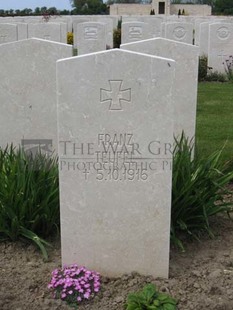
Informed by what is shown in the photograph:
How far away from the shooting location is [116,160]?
9.70ft

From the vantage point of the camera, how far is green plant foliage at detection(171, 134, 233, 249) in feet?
11.5

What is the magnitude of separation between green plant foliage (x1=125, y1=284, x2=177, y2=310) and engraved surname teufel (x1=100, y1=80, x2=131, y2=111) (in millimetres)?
955

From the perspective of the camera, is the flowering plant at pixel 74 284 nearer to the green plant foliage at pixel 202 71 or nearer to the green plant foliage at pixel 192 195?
the green plant foliage at pixel 192 195

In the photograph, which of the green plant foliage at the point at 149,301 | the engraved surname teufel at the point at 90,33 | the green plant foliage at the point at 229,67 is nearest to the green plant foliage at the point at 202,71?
the green plant foliage at the point at 229,67

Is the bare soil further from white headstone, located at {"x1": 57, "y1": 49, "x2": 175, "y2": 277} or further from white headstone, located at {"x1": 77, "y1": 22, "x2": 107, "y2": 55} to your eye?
white headstone, located at {"x1": 77, "y1": 22, "x2": 107, "y2": 55}

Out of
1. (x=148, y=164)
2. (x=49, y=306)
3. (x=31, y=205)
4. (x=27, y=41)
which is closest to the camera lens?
(x=49, y=306)

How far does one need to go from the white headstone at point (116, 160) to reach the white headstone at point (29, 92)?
1639 mm

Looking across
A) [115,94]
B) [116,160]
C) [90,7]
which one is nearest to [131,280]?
[116,160]

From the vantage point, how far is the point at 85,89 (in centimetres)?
286

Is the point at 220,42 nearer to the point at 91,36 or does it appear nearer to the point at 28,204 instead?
the point at 91,36

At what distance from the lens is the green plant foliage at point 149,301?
2.63m

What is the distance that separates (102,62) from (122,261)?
1105 mm

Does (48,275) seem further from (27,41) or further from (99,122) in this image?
(27,41)

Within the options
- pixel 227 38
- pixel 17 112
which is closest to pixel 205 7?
pixel 227 38
